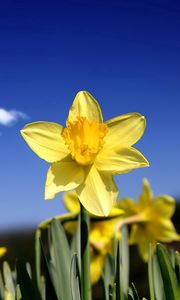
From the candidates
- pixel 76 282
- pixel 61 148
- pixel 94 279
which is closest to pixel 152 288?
pixel 76 282

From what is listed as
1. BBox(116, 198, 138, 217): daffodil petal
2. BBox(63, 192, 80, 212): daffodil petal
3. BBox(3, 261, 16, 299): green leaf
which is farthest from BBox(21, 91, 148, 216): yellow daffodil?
BBox(116, 198, 138, 217): daffodil petal

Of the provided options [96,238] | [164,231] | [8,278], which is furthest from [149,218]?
[8,278]

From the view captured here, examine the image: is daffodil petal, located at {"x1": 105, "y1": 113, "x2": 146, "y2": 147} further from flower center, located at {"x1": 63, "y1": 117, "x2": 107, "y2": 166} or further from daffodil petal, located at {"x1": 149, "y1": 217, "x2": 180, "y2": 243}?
daffodil petal, located at {"x1": 149, "y1": 217, "x2": 180, "y2": 243}

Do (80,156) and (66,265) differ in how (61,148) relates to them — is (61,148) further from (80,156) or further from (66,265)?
(66,265)

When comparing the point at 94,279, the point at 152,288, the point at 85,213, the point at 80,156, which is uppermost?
the point at 80,156

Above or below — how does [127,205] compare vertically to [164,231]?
above

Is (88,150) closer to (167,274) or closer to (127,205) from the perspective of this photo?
(167,274)

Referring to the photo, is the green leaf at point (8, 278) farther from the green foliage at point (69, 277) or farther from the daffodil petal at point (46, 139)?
the daffodil petal at point (46, 139)
